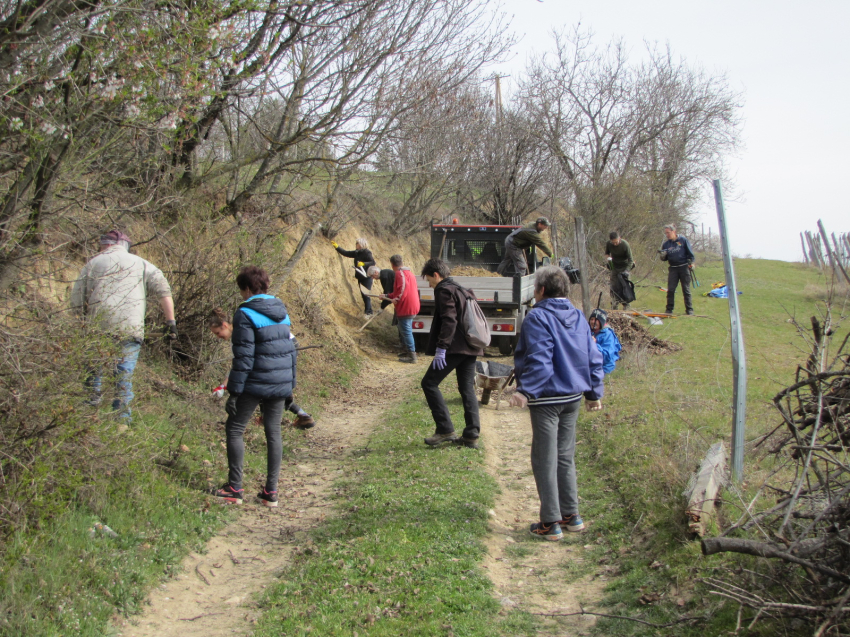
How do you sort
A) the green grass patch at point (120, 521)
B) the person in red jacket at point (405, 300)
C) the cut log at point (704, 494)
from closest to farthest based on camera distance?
the green grass patch at point (120, 521) → the cut log at point (704, 494) → the person in red jacket at point (405, 300)

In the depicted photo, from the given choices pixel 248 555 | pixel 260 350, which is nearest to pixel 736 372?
pixel 260 350

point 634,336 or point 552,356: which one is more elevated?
point 552,356

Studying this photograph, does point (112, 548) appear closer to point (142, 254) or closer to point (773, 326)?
point (142, 254)

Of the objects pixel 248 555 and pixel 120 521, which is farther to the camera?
pixel 248 555

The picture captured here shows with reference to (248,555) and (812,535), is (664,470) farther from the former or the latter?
(248,555)

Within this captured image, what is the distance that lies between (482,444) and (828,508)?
4472 millimetres

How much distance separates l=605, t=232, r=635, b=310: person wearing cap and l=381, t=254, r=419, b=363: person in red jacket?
4390mm

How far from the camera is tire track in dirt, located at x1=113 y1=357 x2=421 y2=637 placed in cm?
401

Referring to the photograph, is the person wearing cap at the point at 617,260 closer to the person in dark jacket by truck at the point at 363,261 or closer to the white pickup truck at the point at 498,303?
the white pickup truck at the point at 498,303

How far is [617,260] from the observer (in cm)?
1494

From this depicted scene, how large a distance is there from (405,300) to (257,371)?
8.41m

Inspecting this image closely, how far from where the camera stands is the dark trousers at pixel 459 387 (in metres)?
7.09

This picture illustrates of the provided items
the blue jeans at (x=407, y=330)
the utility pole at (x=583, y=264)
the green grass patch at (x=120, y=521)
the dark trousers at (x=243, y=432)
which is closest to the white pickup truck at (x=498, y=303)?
the blue jeans at (x=407, y=330)

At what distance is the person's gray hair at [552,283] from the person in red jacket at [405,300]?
8.46 meters
